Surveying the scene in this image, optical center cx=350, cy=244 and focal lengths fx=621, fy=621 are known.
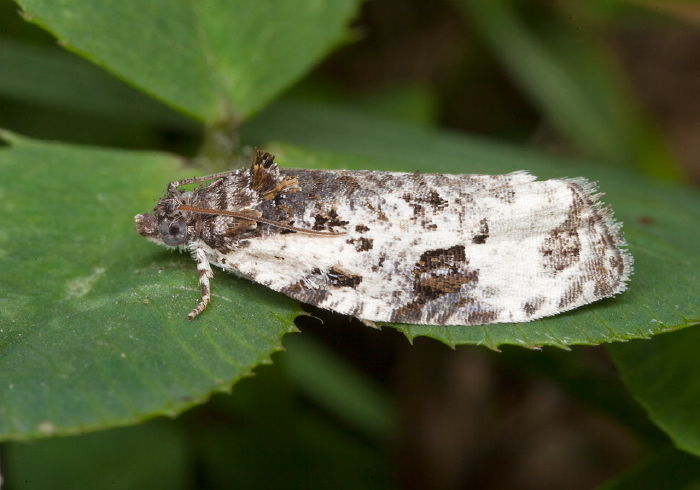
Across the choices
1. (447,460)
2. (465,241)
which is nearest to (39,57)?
(465,241)

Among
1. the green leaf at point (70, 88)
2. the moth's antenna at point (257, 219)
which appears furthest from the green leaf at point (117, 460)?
the green leaf at point (70, 88)

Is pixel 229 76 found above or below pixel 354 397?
above

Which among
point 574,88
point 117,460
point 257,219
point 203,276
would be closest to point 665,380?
point 257,219

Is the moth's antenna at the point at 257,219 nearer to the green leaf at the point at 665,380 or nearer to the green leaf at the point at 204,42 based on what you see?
the green leaf at the point at 204,42

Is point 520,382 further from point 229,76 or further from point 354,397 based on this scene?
point 229,76

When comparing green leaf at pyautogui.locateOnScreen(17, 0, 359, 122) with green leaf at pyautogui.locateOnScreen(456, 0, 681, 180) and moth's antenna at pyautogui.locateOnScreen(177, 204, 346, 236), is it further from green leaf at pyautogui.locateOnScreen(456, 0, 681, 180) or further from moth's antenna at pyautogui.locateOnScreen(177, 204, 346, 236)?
green leaf at pyautogui.locateOnScreen(456, 0, 681, 180)
